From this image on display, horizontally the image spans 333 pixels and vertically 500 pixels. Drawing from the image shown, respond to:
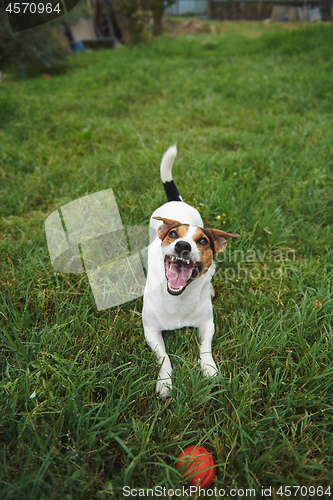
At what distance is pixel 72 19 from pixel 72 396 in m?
12.4

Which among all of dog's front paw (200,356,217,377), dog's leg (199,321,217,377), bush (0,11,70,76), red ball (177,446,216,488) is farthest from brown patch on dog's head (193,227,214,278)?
bush (0,11,70,76)

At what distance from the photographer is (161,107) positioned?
5914 mm

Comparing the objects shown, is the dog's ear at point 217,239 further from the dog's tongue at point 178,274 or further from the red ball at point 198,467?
the red ball at point 198,467

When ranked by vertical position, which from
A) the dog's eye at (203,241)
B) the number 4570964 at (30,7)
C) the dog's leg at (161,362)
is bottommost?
the dog's leg at (161,362)

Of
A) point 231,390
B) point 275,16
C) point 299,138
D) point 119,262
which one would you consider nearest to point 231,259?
point 119,262

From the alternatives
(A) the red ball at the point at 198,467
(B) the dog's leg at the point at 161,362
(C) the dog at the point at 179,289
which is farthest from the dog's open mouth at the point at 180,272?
(A) the red ball at the point at 198,467

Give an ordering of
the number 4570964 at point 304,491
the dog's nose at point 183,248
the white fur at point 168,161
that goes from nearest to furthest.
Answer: the number 4570964 at point 304,491 → the dog's nose at point 183,248 → the white fur at point 168,161

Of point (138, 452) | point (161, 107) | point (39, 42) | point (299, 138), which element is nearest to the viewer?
Answer: point (138, 452)

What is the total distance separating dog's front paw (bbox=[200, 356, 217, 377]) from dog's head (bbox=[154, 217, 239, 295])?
50 centimetres

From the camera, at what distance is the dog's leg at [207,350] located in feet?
5.97

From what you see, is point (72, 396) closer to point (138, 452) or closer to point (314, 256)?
point (138, 452)

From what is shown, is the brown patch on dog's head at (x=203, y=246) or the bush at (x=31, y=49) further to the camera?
the bush at (x=31, y=49)

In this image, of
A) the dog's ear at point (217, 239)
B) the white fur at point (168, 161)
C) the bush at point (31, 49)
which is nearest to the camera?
the dog's ear at point (217, 239)

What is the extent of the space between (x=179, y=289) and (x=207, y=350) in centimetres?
49
